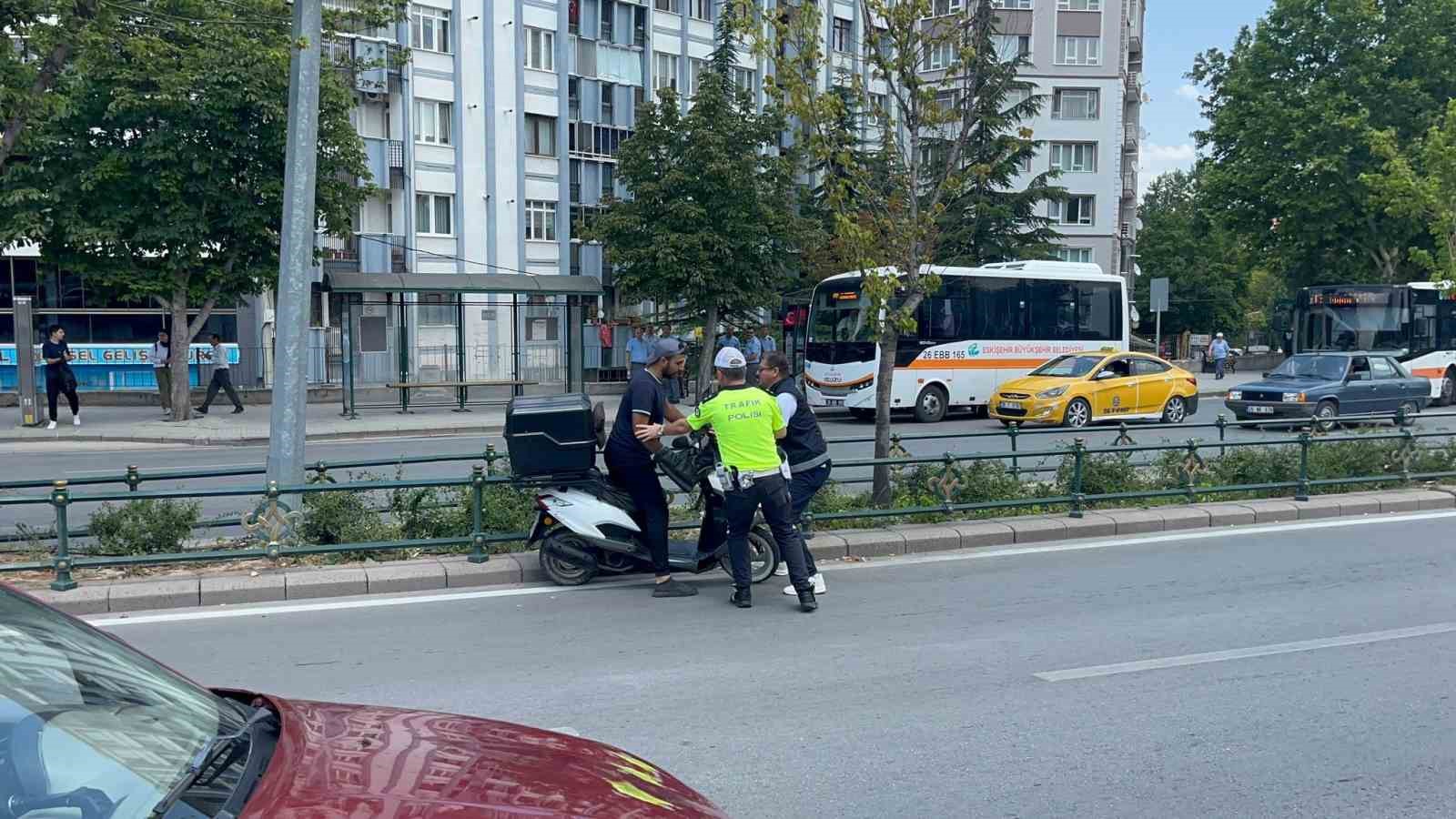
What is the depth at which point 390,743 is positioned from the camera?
298 centimetres

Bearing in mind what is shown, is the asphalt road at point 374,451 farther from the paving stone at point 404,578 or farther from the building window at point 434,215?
the building window at point 434,215

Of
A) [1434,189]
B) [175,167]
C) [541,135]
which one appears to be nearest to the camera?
[175,167]

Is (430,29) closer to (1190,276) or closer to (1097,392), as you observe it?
(1097,392)

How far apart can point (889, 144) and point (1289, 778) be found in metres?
7.53

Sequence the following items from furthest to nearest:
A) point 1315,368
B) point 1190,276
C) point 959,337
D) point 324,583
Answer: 1. point 1190,276
2. point 959,337
3. point 1315,368
4. point 324,583

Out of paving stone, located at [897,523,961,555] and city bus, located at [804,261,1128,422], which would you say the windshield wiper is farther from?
city bus, located at [804,261,1128,422]

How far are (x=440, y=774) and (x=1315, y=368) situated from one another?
78.4 ft

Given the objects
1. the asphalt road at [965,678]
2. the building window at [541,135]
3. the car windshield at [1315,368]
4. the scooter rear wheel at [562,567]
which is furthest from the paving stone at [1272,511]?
the building window at [541,135]

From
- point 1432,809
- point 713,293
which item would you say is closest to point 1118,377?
point 713,293

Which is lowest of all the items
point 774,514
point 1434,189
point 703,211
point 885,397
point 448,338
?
point 774,514

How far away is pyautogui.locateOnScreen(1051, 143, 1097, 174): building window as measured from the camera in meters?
56.7

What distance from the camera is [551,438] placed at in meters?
8.68

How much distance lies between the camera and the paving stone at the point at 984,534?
1058 cm

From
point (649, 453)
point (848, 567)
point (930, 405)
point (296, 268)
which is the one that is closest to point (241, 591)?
point (296, 268)
